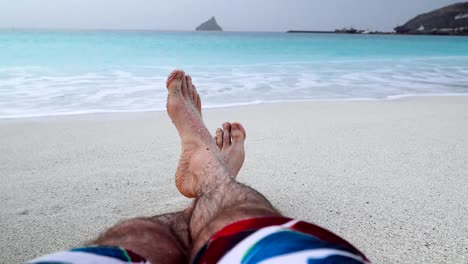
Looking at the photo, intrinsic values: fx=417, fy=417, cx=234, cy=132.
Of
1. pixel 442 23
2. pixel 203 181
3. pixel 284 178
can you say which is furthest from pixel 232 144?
pixel 442 23

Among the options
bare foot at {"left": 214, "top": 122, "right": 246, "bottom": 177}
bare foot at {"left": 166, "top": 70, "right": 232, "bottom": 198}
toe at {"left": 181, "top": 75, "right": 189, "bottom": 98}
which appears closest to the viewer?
bare foot at {"left": 166, "top": 70, "right": 232, "bottom": 198}

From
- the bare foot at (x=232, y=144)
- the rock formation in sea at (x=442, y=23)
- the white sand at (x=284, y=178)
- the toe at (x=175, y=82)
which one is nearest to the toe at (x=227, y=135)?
the bare foot at (x=232, y=144)

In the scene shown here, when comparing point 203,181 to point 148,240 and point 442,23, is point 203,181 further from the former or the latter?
point 442,23

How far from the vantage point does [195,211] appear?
110 centimetres

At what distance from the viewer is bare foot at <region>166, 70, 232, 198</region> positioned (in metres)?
1.38

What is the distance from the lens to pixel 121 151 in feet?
8.03

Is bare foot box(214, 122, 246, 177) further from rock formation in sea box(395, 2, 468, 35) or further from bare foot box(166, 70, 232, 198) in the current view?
rock formation in sea box(395, 2, 468, 35)

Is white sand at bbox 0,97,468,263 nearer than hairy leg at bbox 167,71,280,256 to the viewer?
No

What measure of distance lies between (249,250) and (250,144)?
1997mm

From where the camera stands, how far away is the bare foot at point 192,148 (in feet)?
4.52

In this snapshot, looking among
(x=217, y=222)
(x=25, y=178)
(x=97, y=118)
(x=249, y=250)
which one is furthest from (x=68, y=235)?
(x=97, y=118)

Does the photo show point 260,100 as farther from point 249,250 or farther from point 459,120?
point 249,250

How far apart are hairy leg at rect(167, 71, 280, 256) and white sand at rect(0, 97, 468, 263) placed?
228 mm

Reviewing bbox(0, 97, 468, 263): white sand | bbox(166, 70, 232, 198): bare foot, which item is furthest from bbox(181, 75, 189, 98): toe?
bbox(0, 97, 468, 263): white sand
